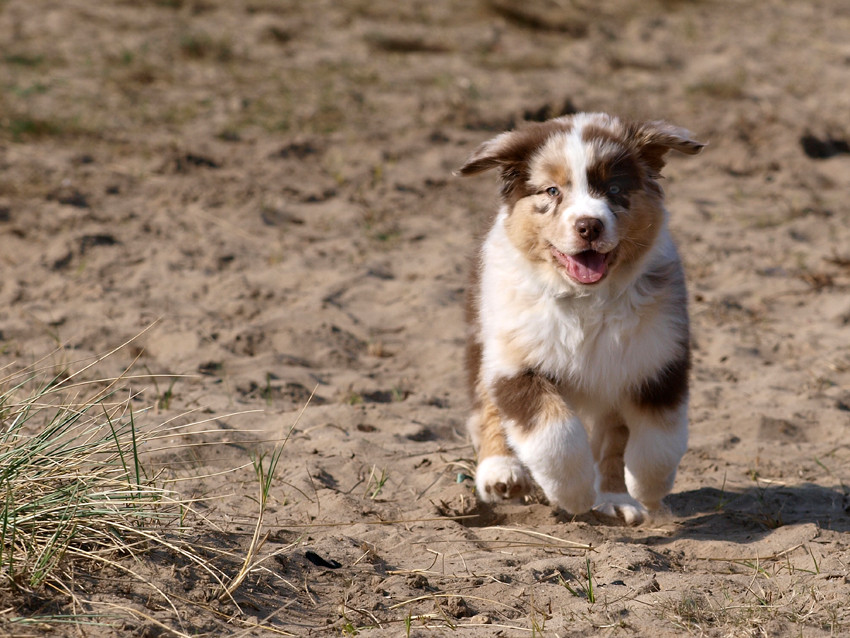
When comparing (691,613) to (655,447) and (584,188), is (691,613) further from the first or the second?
(584,188)

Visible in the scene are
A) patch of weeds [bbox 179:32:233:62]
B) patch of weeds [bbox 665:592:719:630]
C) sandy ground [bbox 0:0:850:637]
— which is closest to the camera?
patch of weeds [bbox 665:592:719:630]

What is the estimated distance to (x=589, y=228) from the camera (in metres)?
3.85

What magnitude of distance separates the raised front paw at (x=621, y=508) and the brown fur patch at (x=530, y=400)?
1.97 ft

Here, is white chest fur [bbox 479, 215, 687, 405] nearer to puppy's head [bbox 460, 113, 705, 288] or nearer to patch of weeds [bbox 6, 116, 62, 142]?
puppy's head [bbox 460, 113, 705, 288]

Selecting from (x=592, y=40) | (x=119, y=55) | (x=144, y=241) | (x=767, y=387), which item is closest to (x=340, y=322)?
(x=144, y=241)

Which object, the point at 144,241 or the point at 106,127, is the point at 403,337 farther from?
the point at 106,127

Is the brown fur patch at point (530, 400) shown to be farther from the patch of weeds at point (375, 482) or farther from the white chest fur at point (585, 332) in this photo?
the patch of weeds at point (375, 482)

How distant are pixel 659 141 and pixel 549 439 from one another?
4.25ft

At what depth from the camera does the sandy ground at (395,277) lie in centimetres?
→ 354

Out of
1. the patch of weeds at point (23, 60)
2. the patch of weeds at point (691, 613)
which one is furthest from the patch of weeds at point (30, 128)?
the patch of weeds at point (691, 613)

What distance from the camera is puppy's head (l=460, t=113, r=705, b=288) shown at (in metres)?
3.96

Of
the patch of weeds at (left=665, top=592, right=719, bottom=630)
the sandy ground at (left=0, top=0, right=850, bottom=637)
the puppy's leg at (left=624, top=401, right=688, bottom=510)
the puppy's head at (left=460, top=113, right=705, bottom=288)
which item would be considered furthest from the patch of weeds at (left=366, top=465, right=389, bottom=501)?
the patch of weeds at (left=665, top=592, right=719, bottom=630)

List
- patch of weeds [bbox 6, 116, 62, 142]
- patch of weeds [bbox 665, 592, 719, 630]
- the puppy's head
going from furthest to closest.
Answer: patch of weeds [bbox 6, 116, 62, 142]
the puppy's head
patch of weeds [bbox 665, 592, 719, 630]

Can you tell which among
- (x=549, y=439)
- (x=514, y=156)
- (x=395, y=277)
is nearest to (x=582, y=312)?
(x=549, y=439)
